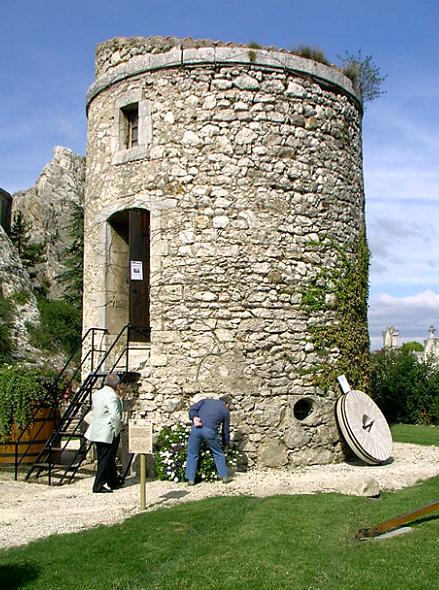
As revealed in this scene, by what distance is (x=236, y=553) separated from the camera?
5816mm

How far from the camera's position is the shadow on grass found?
5.07 metres

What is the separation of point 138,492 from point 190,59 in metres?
6.62

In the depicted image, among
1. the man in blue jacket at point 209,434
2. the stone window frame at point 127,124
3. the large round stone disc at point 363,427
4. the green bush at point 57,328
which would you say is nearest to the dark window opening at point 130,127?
the stone window frame at point 127,124

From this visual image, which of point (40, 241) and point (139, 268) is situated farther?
point (40, 241)

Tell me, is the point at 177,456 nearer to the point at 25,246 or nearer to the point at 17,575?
the point at 17,575

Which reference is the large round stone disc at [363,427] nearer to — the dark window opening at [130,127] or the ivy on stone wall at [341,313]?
the ivy on stone wall at [341,313]

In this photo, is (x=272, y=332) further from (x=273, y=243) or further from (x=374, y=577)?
(x=374, y=577)

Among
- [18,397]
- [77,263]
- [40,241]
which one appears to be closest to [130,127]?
[18,397]

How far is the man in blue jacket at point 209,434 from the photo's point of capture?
8.98m

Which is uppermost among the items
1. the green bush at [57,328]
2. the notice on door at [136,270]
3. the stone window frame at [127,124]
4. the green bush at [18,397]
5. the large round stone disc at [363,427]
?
the stone window frame at [127,124]

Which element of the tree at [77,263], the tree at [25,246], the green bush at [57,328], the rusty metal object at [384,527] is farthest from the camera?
the tree at [25,246]

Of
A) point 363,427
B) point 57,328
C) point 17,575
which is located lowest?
point 17,575

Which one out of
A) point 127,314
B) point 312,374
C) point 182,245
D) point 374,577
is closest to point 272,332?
point 312,374

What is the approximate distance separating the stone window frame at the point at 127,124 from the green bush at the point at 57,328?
17479mm
